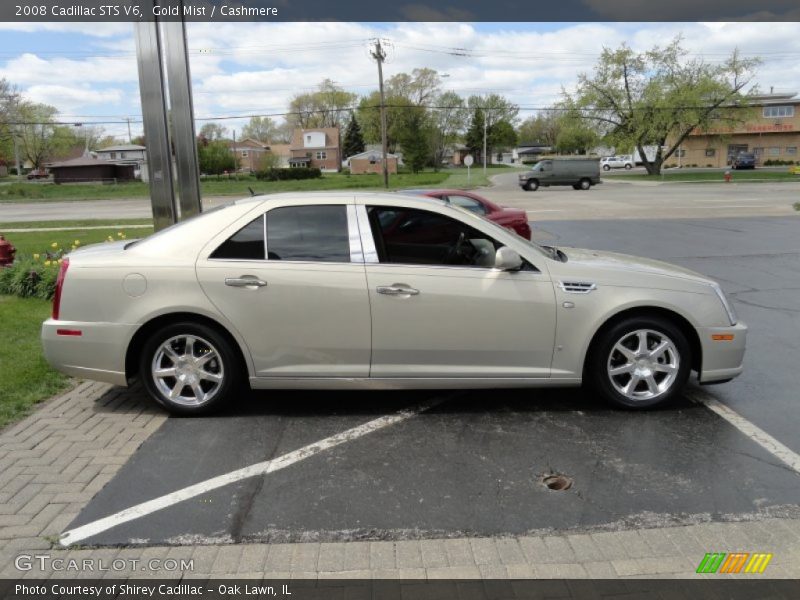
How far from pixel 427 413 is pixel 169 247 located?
7.23 ft

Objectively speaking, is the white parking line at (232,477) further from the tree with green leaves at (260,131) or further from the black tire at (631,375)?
the tree with green leaves at (260,131)

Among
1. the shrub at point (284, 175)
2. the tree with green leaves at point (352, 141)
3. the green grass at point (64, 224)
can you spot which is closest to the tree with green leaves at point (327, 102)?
the tree with green leaves at point (352, 141)

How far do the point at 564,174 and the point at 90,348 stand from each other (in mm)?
41599

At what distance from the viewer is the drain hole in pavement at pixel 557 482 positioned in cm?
347

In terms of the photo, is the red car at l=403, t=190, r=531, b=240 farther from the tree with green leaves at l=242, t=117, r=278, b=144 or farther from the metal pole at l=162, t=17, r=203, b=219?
the tree with green leaves at l=242, t=117, r=278, b=144

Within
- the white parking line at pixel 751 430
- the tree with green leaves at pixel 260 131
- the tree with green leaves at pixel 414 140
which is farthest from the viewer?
the tree with green leaves at pixel 260 131

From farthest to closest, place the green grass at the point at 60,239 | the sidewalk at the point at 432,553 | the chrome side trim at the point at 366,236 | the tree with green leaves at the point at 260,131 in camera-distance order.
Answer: the tree with green leaves at the point at 260,131 → the green grass at the point at 60,239 → the chrome side trim at the point at 366,236 → the sidewalk at the point at 432,553

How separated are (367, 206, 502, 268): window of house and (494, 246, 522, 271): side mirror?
0.16m

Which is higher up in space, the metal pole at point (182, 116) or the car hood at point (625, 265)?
the metal pole at point (182, 116)

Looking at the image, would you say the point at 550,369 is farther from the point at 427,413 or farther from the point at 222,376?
the point at 222,376

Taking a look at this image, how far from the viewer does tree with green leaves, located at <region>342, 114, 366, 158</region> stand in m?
104

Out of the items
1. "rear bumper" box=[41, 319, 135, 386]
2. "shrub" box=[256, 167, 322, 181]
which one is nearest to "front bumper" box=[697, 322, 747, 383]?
"rear bumper" box=[41, 319, 135, 386]

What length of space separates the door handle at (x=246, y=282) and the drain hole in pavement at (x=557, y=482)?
2224 mm
